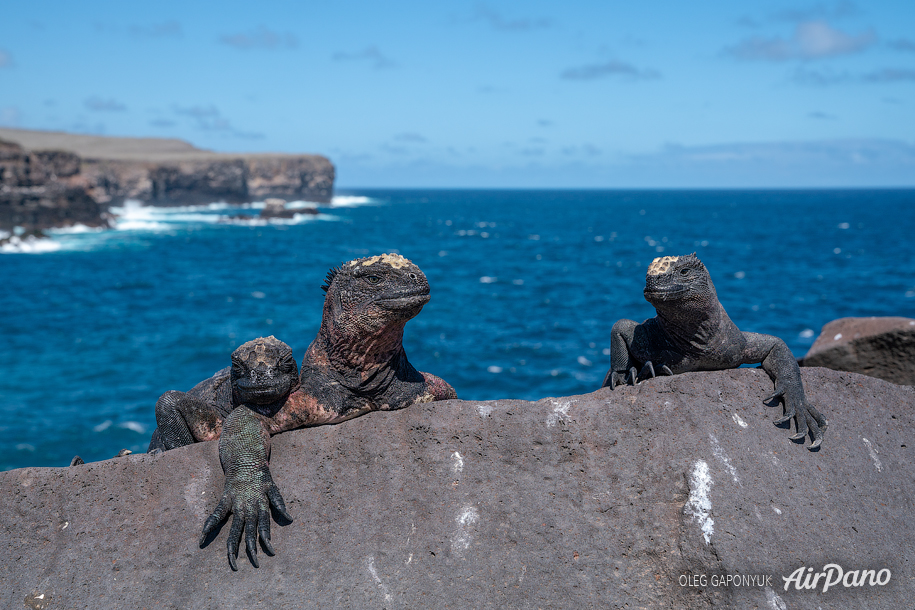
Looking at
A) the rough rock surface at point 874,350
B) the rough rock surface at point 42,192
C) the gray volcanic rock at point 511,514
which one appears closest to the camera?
the gray volcanic rock at point 511,514

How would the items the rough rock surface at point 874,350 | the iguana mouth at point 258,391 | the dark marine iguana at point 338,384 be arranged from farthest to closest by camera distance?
1. the rough rock surface at point 874,350
2. the iguana mouth at point 258,391
3. the dark marine iguana at point 338,384

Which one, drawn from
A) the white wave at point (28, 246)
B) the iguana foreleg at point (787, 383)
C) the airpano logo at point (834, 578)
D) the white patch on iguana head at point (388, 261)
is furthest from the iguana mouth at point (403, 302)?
the white wave at point (28, 246)

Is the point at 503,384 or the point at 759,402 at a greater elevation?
the point at 759,402

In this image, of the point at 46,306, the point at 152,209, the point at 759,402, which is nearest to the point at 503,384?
the point at 759,402

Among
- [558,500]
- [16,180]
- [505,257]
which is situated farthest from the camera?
[16,180]

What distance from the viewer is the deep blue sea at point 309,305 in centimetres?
1877

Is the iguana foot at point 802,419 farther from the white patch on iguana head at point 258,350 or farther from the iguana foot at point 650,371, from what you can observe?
the white patch on iguana head at point 258,350

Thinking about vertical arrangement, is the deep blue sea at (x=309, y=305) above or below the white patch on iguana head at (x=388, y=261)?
below

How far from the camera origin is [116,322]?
27.6 meters

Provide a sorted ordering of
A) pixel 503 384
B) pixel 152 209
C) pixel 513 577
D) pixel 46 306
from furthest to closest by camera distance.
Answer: pixel 152 209 < pixel 46 306 < pixel 503 384 < pixel 513 577

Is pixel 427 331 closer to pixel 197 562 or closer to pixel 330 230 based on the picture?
pixel 197 562

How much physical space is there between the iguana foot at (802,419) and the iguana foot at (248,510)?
3.82m

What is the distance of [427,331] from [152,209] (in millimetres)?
87089

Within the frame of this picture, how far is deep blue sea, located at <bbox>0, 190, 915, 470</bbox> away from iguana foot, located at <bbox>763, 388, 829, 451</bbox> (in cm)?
1278
